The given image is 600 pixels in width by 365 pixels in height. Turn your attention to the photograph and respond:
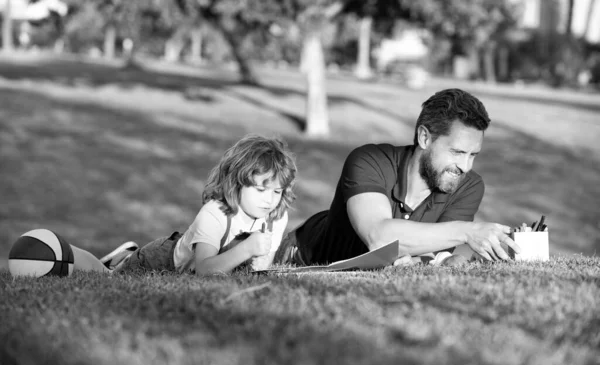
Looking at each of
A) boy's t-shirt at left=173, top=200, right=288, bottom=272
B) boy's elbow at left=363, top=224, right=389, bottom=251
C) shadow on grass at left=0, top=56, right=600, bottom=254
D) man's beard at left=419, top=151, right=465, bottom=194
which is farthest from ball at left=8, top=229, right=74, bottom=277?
shadow on grass at left=0, top=56, right=600, bottom=254

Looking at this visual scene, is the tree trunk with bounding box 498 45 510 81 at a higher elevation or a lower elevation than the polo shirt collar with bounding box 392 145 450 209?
lower

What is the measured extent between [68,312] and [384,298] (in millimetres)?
1487

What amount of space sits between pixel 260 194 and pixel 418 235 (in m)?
1.16

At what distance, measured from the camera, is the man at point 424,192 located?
16.9ft

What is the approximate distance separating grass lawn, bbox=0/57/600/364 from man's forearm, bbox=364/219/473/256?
7.4 inches

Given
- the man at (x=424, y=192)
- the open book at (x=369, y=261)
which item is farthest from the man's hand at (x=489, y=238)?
the open book at (x=369, y=261)

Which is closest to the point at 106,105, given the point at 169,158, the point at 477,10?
the point at 169,158

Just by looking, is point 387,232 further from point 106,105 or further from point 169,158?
point 106,105

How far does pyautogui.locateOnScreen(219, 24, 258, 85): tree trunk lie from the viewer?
85.1ft

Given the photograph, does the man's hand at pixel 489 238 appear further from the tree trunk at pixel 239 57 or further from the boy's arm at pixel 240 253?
the tree trunk at pixel 239 57

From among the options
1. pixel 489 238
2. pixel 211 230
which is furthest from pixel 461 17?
pixel 489 238

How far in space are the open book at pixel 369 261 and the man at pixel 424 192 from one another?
8.4 inches

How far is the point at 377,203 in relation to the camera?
5.43 m

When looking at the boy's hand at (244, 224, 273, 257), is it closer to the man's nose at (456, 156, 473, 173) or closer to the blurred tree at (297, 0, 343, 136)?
the man's nose at (456, 156, 473, 173)
